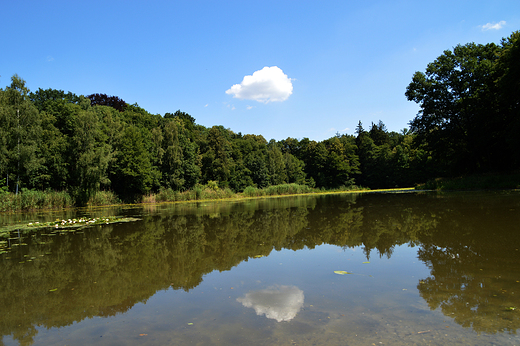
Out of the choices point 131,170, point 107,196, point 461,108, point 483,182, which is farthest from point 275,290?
point 461,108

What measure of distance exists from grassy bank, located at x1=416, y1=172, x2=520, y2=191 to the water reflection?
27.9 meters

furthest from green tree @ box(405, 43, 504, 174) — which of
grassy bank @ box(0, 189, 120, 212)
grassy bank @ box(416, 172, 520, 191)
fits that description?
grassy bank @ box(0, 189, 120, 212)

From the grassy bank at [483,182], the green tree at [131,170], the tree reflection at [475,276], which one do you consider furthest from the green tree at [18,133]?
the grassy bank at [483,182]

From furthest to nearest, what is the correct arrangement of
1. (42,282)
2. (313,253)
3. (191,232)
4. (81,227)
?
(81,227) < (191,232) < (313,253) < (42,282)

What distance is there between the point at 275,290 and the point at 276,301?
18.2 inches

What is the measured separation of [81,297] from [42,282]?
1.45 m

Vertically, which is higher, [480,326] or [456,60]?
[456,60]

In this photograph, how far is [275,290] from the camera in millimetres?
4465

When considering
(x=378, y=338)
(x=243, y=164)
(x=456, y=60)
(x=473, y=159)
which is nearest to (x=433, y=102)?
(x=456, y=60)

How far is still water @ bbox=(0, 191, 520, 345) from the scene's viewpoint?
3.10 m

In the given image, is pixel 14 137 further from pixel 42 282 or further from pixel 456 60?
pixel 456 60

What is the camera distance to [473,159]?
3381 centimetres

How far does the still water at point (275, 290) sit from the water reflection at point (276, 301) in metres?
0.02

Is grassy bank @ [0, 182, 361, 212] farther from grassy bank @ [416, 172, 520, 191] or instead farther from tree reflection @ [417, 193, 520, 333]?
tree reflection @ [417, 193, 520, 333]
